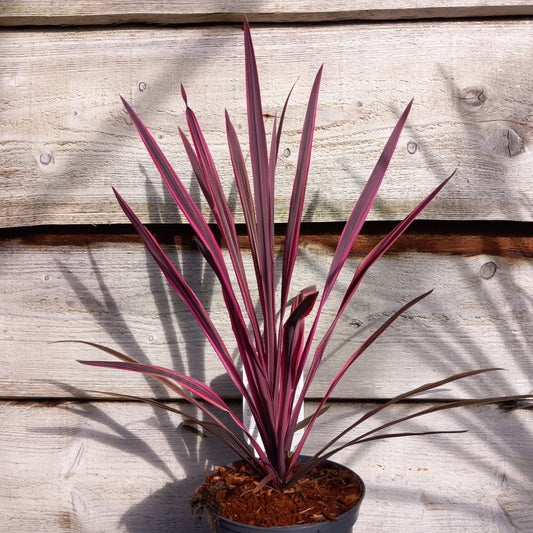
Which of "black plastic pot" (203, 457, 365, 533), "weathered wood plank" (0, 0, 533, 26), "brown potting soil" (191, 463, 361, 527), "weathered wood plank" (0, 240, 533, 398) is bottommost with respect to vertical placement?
"black plastic pot" (203, 457, 365, 533)

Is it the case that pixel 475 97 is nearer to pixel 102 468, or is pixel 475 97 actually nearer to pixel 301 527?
pixel 301 527

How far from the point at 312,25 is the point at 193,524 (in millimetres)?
Result: 993

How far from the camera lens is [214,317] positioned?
49.3 inches

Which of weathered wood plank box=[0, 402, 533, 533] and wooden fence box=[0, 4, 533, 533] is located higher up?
wooden fence box=[0, 4, 533, 533]

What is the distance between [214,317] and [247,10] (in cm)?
58

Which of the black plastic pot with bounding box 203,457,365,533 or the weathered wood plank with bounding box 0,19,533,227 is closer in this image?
the black plastic pot with bounding box 203,457,365,533

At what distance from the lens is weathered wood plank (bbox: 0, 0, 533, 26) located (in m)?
1.19

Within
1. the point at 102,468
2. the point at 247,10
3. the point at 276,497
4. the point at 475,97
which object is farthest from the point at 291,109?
the point at 102,468

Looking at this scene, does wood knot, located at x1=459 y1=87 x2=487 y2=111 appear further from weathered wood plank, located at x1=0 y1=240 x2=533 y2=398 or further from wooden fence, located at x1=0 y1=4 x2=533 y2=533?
weathered wood plank, located at x1=0 y1=240 x2=533 y2=398

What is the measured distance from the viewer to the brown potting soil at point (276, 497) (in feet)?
3.07

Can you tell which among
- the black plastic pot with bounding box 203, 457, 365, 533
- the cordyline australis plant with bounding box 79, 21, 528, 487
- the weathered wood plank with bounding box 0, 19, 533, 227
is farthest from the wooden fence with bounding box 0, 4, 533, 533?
the black plastic pot with bounding box 203, 457, 365, 533

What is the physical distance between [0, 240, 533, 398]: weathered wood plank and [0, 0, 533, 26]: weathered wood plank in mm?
425

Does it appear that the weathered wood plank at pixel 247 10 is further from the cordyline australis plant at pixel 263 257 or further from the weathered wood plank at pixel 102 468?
the weathered wood plank at pixel 102 468

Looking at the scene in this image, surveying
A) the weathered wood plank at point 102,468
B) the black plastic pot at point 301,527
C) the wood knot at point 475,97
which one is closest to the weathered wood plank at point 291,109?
the wood knot at point 475,97
